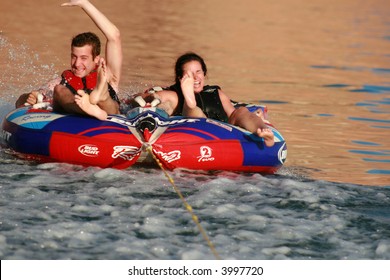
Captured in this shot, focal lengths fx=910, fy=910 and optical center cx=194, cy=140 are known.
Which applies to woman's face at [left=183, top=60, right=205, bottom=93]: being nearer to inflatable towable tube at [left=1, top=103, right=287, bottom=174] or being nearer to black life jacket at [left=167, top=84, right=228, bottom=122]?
black life jacket at [left=167, top=84, right=228, bottom=122]

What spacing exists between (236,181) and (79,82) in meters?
1.73

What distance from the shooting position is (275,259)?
566cm

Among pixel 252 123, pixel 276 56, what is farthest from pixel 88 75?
pixel 276 56

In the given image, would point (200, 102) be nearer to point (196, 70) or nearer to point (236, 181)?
point (196, 70)

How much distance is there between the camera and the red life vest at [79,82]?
26.4 ft

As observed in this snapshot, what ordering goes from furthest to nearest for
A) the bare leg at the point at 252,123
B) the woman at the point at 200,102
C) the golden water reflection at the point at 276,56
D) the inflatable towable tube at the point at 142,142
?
1. the golden water reflection at the point at 276,56
2. the woman at the point at 200,102
3. the bare leg at the point at 252,123
4. the inflatable towable tube at the point at 142,142

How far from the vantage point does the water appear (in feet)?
19.2

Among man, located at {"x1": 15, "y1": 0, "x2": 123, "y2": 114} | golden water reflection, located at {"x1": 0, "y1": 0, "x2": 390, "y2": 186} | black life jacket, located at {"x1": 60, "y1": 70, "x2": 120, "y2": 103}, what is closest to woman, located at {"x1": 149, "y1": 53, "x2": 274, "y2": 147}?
man, located at {"x1": 15, "y1": 0, "x2": 123, "y2": 114}

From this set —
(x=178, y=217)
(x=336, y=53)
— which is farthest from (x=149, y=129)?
(x=336, y=53)

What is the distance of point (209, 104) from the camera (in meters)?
8.24

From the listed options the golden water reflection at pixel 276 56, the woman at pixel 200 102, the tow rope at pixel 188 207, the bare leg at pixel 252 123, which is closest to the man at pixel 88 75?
the woman at pixel 200 102

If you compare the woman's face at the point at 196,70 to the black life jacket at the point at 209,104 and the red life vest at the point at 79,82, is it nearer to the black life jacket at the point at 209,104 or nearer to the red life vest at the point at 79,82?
the black life jacket at the point at 209,104
